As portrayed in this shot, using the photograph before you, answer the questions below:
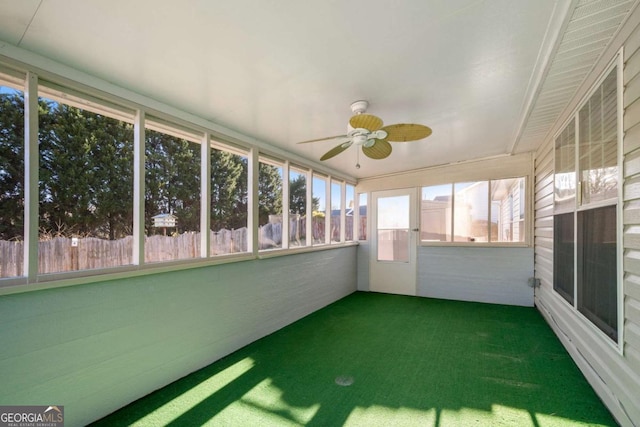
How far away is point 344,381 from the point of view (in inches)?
90.1

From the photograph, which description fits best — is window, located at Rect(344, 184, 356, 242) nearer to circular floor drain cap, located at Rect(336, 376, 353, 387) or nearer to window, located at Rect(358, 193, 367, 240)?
window, located at Rect(358, 193, 367, 240)

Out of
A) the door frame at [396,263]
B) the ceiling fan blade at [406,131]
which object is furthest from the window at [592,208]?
the door frame at [396,263]

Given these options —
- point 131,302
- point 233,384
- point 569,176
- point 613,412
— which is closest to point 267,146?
point 131,302

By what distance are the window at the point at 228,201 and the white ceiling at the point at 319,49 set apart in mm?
515

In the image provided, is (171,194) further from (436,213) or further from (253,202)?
(436,213)

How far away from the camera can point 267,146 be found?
346 cm

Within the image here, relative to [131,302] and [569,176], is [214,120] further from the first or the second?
[569,176]

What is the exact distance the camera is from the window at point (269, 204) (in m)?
3.39

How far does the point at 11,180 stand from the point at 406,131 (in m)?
2.61

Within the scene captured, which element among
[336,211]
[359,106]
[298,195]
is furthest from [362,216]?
[359,106]

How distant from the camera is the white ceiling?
4.54 ft

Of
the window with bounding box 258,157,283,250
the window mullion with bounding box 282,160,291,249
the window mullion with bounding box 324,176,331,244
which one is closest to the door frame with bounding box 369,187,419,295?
the window mullion with bounding box 324,176,331,244

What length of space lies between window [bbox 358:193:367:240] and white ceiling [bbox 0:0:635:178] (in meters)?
3.21

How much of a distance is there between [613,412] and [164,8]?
3.62 m
